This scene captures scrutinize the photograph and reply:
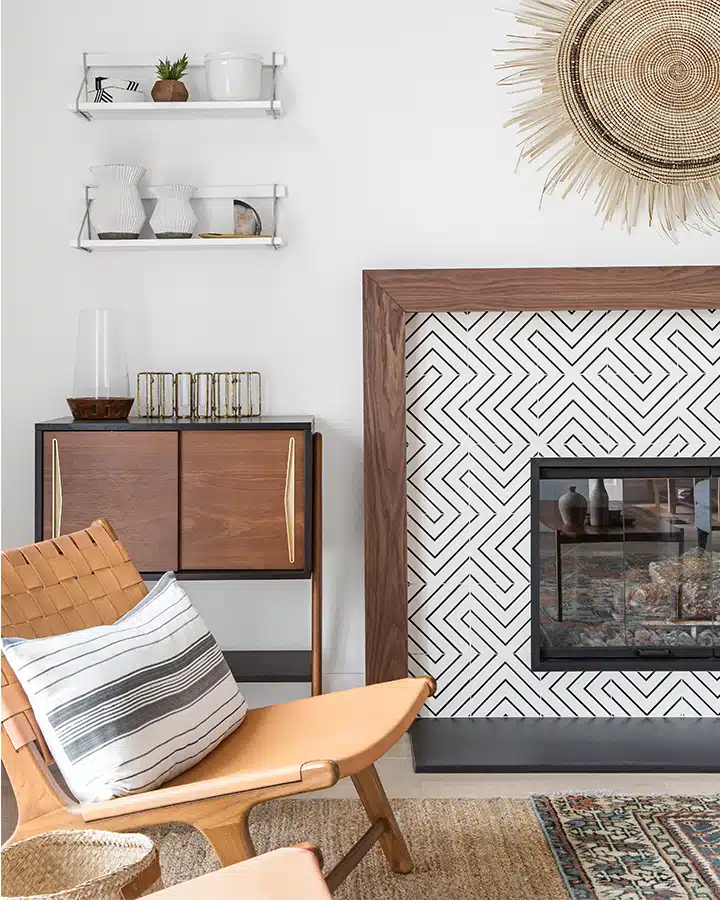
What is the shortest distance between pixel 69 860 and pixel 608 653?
1.99m

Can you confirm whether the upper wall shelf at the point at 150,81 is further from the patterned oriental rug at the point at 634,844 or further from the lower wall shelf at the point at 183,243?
the patterned oriental rug at the point at 634,844

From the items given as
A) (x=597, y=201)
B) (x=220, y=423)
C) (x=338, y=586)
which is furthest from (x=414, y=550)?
(x=597, y=201)

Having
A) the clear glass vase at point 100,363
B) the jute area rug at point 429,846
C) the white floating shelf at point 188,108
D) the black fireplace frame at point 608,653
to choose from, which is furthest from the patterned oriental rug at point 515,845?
the white floating shelf at point 188,108

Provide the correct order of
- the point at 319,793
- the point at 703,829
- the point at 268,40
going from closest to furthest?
the point at 703,829, the point at 319,793, the point at 268,40

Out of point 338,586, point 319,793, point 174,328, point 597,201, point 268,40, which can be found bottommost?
point 319,793

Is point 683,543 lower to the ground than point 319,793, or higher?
higher

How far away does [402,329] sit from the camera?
9.93 feet

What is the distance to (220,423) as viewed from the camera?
2.70 m

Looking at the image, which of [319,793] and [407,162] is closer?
[319,793]

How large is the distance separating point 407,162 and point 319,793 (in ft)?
6.21

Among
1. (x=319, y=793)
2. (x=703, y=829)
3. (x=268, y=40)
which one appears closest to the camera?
(x=703, y=829)

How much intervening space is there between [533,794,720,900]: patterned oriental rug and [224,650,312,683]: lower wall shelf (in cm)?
75

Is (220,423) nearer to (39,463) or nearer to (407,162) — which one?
(39,463)

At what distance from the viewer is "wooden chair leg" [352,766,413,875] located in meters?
2.08
